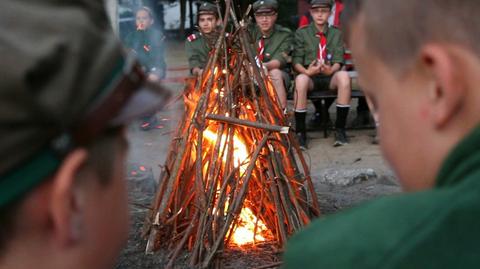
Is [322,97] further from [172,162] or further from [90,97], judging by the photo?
[90,97]

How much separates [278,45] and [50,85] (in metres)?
7.07

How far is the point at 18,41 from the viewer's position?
956 mm

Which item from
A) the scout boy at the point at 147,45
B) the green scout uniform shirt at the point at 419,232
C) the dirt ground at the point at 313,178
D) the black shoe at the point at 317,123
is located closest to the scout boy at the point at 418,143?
the green scout uniform shirt at the point at 419,232

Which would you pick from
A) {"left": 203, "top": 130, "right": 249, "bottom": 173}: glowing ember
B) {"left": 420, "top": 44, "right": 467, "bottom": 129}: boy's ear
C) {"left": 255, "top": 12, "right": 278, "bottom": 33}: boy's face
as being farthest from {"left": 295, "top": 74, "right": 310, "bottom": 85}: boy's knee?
{"left": 420, "top": 44, "right": 467, "bottom": 129}: boy's ear

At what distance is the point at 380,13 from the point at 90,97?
57 centimetres

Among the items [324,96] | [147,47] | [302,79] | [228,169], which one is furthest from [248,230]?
[147,47]

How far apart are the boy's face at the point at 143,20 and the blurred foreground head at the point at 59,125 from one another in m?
8.68

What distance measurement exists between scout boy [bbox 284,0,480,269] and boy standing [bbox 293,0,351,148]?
637 centimetres

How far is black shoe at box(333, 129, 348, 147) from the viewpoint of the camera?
7727 mm

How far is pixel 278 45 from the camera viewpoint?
7.93 metres

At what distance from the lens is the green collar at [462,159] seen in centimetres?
114

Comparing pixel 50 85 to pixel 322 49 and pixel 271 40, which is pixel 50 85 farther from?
pixel 322 49

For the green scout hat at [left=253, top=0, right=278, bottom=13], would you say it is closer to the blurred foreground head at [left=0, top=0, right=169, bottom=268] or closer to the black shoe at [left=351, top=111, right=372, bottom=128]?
the black shoe at [left=351, top=111, right=372, bottom=128]

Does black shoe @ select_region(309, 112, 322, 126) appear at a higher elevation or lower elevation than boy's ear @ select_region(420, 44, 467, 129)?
lower
